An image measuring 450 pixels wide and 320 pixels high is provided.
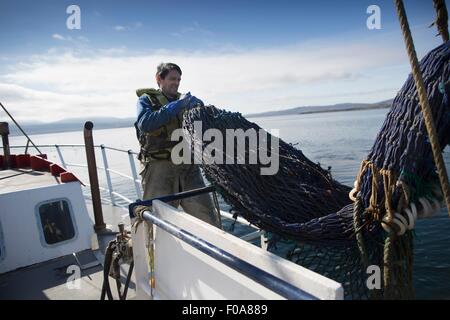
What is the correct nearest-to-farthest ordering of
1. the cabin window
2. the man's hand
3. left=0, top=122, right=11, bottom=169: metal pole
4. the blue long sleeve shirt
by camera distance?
the man's hand, the blue long sleeve shirt, the cabin window, left=0, top=122, right=11, bottom=169: metal pole

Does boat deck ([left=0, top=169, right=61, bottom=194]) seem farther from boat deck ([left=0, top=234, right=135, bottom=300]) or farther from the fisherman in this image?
the fisherman

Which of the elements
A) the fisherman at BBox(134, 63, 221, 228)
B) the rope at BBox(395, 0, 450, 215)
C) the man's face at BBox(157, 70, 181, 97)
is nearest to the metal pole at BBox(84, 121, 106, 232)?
the fisherman at BBox(134, 63, 221, 228)

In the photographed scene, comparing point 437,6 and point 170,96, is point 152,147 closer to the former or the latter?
point 170,96

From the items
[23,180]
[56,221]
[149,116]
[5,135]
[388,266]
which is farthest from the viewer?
[5,135]

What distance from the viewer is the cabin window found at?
4.48 metres

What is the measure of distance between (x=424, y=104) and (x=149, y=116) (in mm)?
2528

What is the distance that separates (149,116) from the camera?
10.6ft

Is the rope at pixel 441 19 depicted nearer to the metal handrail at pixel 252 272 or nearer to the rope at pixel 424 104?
the rope at pixel 424 104

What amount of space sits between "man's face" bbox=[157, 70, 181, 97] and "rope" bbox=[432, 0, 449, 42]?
272cm

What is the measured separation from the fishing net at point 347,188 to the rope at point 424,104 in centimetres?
20

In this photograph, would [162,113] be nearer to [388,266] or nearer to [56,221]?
[388,266]

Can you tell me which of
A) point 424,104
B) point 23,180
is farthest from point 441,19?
point 23,180
